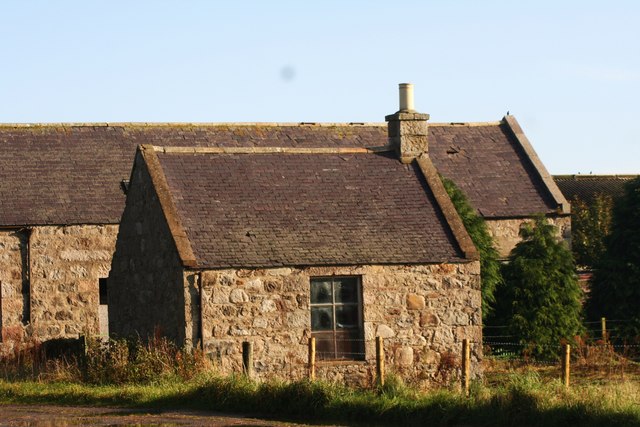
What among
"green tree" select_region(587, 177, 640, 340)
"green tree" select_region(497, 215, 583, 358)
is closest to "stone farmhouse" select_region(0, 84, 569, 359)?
"green tree" select_region(587, 177, 640, 340)

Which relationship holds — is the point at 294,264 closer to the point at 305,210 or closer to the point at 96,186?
the point at 305,210

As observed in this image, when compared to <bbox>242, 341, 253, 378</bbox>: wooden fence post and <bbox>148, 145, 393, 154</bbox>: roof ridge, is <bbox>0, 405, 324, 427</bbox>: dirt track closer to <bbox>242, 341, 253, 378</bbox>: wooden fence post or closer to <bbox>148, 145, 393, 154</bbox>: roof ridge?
<bbox>242, 341, 253, 378</bbox>: wooden fence post

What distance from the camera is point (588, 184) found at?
60656 millimetres

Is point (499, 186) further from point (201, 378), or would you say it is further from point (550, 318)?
point (201, 378)

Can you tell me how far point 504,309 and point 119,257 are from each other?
877cm

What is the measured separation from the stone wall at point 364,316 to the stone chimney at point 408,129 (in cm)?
349

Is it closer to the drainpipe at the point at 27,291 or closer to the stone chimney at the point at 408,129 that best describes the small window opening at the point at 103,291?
the drainpipe at the point at 27,291

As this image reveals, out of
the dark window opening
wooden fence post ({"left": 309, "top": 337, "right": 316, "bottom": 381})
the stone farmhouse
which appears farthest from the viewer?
the dark window opening

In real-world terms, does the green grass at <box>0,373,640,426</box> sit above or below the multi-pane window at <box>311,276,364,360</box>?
below

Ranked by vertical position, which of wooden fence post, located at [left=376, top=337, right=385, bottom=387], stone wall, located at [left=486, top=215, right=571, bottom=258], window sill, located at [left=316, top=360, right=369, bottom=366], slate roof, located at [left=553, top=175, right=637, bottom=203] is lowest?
window sill, located at [left=316, top=360, right=369, bottom=366]

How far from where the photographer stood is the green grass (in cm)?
1622

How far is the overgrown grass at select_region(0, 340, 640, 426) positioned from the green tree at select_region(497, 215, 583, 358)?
4691 mm

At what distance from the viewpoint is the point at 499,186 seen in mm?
35688

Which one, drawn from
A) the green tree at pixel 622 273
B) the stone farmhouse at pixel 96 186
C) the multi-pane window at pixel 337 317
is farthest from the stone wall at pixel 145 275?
the green tree at pixel 622 273
